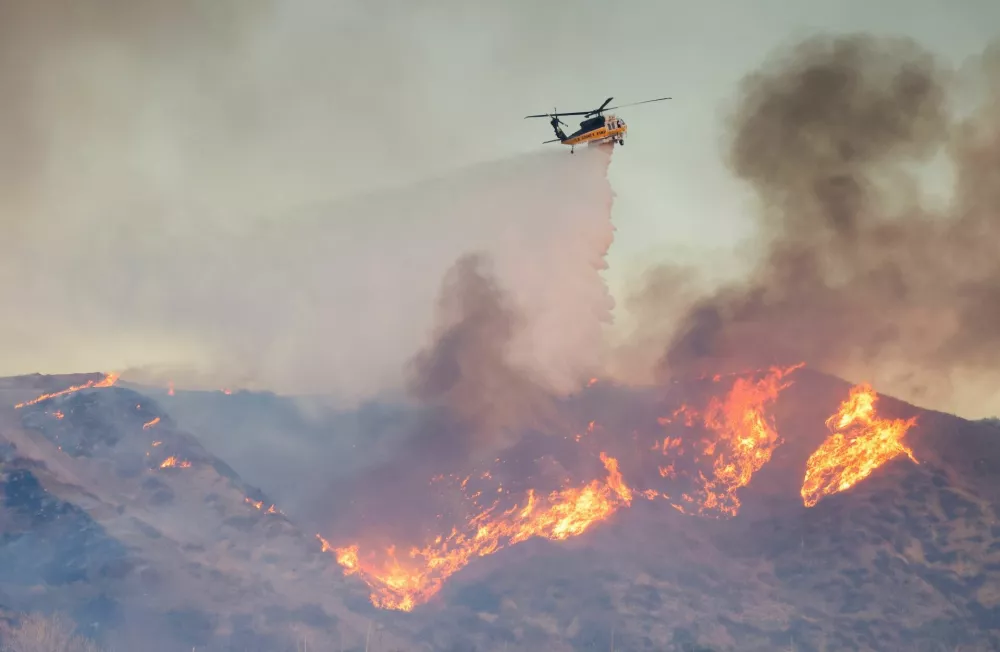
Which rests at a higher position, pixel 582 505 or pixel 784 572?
pixel 582 505

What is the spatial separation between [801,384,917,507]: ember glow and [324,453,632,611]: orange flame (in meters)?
39.5

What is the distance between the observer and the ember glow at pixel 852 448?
17412 centimetres

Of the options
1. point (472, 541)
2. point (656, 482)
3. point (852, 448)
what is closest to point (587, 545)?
point (472, 541)

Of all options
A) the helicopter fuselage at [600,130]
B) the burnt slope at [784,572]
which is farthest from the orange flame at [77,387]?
the helicopter fuselage at [600,130]

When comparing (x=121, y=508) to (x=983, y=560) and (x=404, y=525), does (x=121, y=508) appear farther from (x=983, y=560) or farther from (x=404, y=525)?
(x=983, y=560)

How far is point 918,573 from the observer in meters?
156

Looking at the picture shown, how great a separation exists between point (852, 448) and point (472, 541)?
269 feet

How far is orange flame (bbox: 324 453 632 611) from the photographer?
161500 millimetres

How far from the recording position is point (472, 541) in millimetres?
167000

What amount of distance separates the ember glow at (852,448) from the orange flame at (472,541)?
39468 mm

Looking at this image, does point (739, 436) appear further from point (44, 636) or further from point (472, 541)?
point (44, 636)

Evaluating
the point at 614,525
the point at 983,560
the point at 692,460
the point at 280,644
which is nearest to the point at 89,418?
the point at 280,644

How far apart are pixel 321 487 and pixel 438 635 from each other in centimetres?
4918

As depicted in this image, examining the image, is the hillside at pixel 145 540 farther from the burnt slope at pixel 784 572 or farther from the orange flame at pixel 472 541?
the burnt slope at pixel 784 572
